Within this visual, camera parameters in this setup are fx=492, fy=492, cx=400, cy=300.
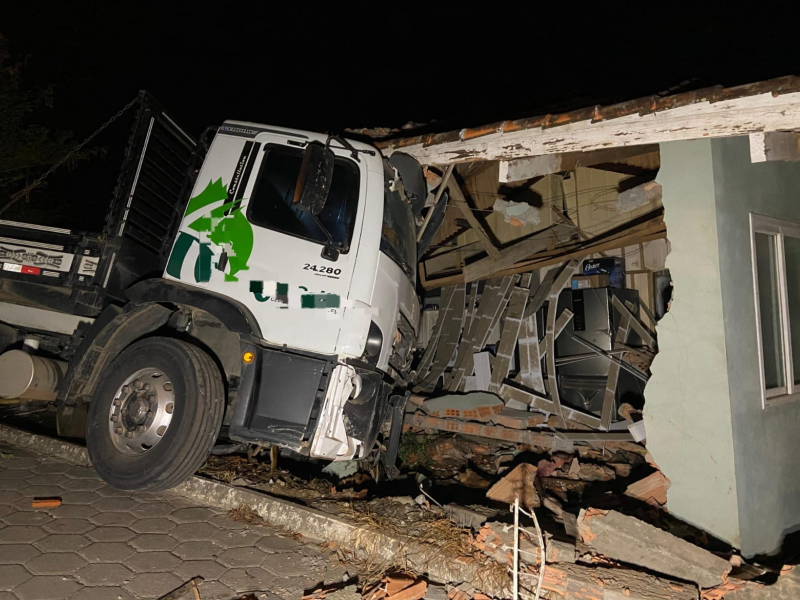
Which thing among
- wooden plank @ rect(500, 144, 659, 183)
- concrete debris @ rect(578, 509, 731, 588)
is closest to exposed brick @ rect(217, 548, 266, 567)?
concrete debris @ rect(578, 509, 731, 588)

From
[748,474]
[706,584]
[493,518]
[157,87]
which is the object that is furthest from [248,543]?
[157,87]

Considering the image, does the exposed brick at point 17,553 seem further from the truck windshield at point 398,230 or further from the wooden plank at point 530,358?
the wooden plank at point 530,358

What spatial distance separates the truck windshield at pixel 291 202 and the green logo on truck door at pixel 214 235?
14cm

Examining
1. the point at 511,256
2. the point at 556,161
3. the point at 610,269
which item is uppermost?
the point at 556,161

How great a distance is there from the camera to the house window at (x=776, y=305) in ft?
12.3

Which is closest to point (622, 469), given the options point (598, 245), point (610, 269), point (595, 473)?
point (595, 473)

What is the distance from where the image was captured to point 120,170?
4512mm

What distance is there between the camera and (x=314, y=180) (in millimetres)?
3508

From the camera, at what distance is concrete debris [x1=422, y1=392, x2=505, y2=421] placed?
6.14m

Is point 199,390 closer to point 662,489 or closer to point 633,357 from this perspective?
point 662,489

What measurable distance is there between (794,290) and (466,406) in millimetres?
3548

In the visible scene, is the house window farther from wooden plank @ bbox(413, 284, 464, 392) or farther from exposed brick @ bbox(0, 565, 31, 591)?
exposed brick @ bbox(0, 565, 31, 591)

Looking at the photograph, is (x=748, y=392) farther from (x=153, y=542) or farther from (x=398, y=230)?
(x=153, y=542)

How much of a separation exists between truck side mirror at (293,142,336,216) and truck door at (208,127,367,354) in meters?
0.16
